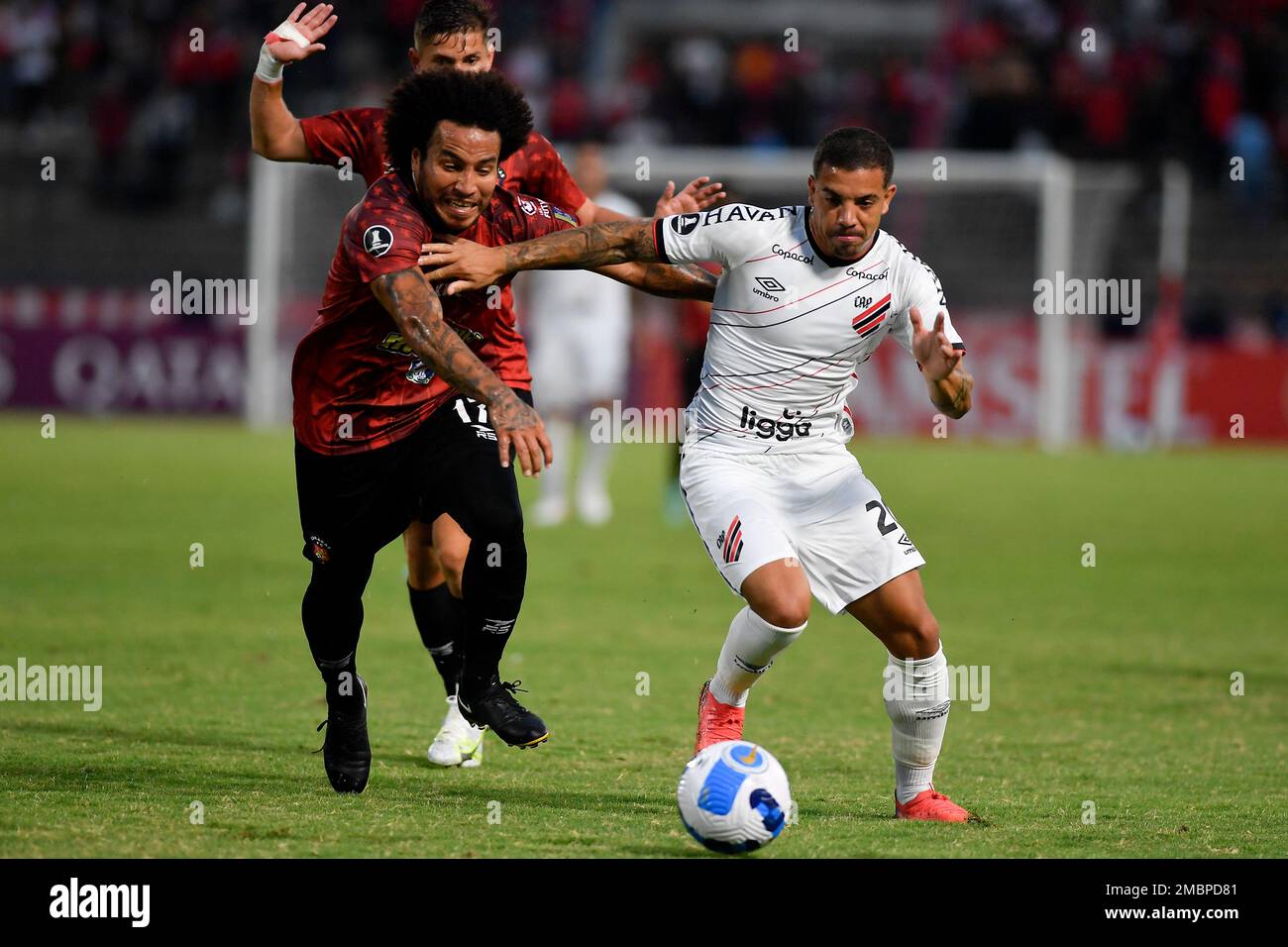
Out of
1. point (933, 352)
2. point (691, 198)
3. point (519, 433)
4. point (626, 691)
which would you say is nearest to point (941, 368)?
point (933, 352)

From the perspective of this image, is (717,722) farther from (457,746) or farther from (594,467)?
(594,467)

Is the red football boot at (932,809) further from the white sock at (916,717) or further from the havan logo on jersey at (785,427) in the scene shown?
the havan logo on jersey at (785,427)

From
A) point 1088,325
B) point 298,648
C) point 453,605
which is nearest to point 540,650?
point 298,648

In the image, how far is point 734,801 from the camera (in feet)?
16.8

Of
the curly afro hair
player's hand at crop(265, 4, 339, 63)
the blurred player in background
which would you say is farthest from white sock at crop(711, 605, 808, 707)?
the blurred player in background

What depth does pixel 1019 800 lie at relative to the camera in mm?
6066

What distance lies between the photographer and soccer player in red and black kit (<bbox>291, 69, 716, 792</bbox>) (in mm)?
5883

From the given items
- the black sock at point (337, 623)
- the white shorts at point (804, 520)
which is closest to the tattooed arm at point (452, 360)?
the white shorts at point (804, 520)

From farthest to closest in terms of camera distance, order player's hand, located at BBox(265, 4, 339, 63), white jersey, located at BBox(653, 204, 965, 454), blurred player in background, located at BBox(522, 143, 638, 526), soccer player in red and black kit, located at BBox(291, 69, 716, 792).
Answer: blurred player in background, located at BBox(522, 143, 638, 526)
player's hand, located at BBox(265, 4, 339, 63)
white jersey, located at BBox(653, 204, 965, 454)
soccer player in red and black kit, located at BBox(291, 69, 716, 792)

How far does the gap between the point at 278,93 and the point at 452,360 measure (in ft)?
6.09

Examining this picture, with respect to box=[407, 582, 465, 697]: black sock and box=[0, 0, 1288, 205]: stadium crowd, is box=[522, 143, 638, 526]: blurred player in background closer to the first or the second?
box=[407, 582, 465, 697]: black sock

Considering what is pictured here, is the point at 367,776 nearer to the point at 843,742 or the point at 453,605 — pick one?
the point at 453,605

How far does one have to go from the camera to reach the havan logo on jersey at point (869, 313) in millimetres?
6074

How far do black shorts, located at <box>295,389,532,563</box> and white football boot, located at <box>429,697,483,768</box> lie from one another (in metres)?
0.86
